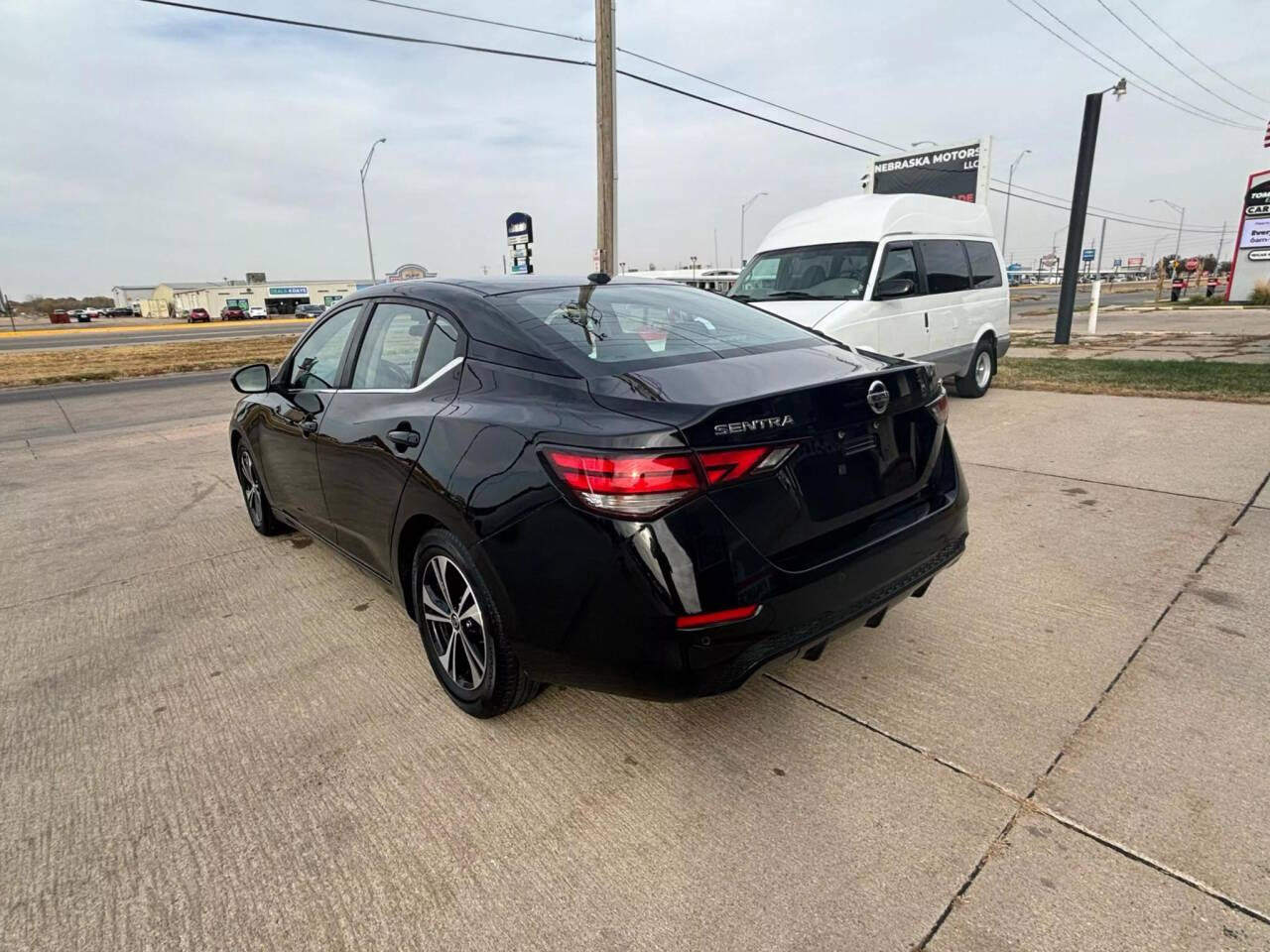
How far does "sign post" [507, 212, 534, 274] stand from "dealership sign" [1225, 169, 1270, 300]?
29.7 metres

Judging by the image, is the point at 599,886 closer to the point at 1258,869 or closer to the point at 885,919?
the point at 885,919

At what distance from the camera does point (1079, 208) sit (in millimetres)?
15617

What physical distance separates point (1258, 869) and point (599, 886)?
1.71 meters

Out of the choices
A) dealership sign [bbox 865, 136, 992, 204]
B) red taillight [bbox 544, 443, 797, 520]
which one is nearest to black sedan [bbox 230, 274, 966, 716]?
red taillight [bbox 544, 443, 797, 520]

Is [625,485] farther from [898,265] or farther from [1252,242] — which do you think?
[1252,242]

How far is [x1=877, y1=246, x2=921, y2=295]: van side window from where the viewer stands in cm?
743

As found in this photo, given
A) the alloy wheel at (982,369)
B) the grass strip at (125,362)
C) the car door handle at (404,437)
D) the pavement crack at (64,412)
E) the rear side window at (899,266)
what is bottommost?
the pavement crack at (64,412)

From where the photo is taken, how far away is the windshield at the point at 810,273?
7.46 m

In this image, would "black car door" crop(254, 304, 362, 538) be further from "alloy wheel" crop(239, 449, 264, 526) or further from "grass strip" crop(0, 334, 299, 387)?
"grass strip" crop(0, 334, 299, 387)

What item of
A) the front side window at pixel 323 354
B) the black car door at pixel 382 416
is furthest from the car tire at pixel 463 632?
the front side window at pixel 323 354

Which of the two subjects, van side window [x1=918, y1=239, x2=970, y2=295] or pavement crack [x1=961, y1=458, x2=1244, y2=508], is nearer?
pavement crack [x1=961, y1=458, x2=1244, y2=508]

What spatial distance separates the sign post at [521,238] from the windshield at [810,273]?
11553 millimetres

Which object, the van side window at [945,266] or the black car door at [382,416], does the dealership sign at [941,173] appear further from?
the black car door at [382,416]

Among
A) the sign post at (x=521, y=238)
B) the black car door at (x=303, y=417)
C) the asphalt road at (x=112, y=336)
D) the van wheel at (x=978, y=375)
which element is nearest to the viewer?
the black car door at (x=303, y=417)
